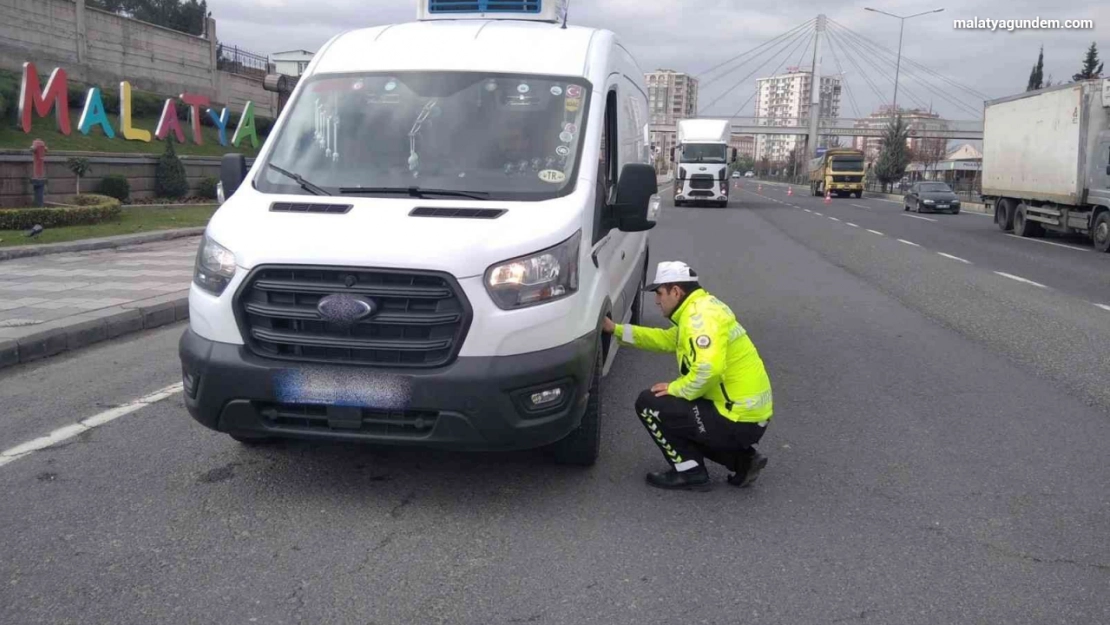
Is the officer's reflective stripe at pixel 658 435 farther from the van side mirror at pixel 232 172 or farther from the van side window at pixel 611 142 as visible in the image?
the van side mirror at pixel 232 172

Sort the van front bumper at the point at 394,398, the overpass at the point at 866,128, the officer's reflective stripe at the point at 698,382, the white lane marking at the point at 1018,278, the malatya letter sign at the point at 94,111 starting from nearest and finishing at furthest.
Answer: the van front bumper at the point at 394,398, the officer's reflective stripe at the point at 698,382, the white lane marking at the point at 1018,278, the malatya letter sign at the point at 94,111, the overpass at the point at 866,128

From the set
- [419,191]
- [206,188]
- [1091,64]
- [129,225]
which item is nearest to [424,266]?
[419,191]

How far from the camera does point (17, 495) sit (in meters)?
4.59

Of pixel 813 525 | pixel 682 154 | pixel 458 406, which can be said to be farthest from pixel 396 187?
pixel 682 154

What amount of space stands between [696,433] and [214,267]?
99.2 inches

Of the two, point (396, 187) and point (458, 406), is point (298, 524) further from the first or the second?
point (396, 187)

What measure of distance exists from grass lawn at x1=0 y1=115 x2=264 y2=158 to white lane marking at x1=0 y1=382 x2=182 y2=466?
15392 millimetres

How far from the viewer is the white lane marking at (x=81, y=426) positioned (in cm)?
527

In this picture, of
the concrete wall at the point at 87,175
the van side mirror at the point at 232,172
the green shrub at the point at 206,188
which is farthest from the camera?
the green shrub at the point at 206,188

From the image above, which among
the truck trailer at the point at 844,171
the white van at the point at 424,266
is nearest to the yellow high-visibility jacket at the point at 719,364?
the white van at the point at 424,266

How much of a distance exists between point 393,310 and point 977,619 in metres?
2.69

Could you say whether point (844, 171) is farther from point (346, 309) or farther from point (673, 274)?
point (346, 309)

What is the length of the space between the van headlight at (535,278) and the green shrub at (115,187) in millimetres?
18704

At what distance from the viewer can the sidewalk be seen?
799 cm
